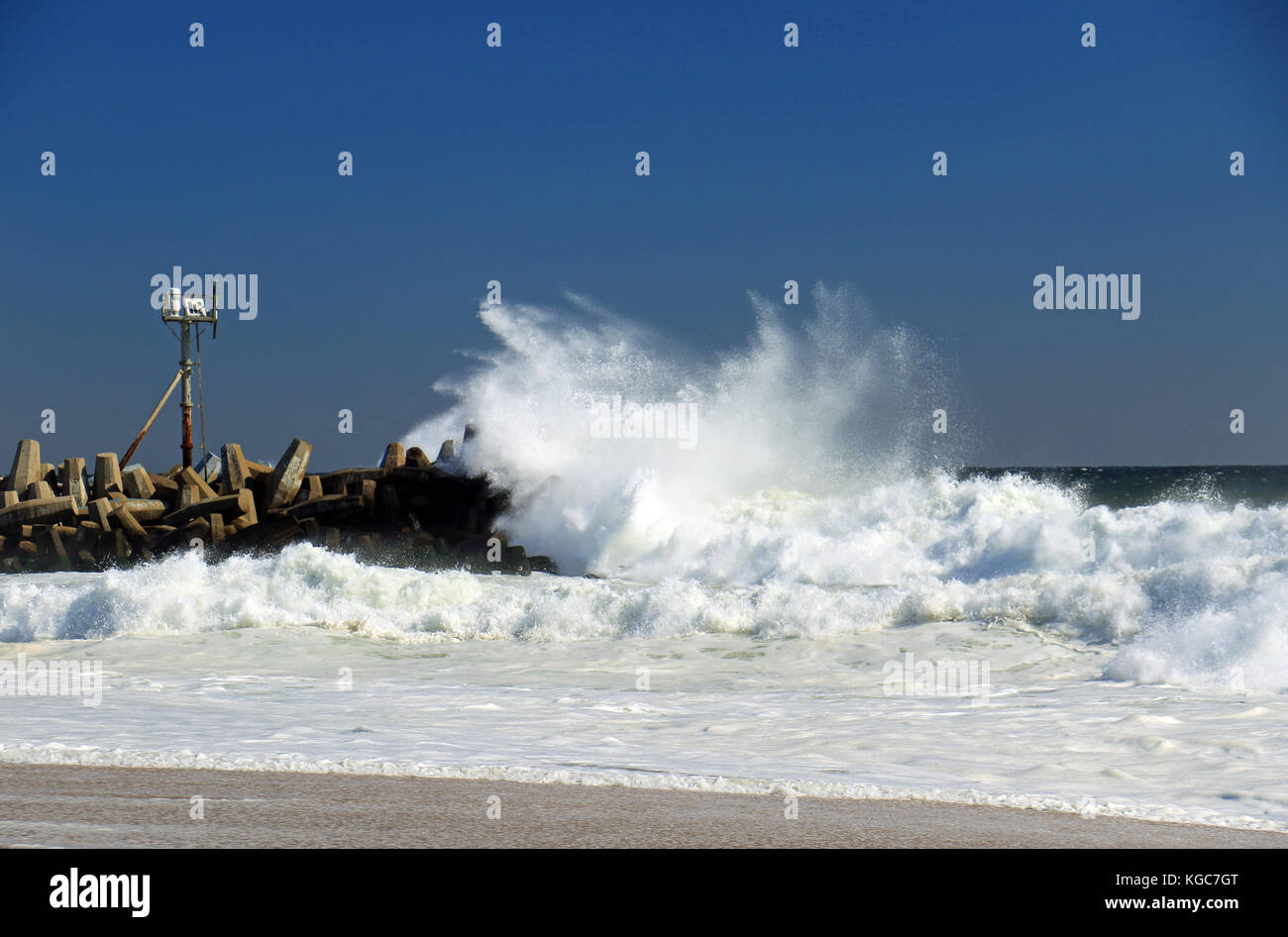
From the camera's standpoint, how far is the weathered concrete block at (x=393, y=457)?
2024 cm

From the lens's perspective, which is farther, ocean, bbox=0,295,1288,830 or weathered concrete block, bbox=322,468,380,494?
weathered concrete block, bbox=322,468,380,494

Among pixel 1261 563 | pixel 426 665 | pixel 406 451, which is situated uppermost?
pixel 406 451

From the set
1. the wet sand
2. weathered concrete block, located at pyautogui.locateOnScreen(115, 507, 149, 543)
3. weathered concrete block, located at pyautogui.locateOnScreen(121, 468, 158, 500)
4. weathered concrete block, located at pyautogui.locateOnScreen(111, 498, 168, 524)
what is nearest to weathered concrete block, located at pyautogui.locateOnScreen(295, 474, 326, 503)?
weathered concrete block, located at pyautogui.locateOnScreen(115, 507, 149, 543)

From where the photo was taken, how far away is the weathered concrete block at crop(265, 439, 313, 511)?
19766mm

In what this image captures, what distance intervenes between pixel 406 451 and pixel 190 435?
10.9 metres

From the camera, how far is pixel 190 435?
29.1 meters

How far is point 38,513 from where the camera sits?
66.4ft

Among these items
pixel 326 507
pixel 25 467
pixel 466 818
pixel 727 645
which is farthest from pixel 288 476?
pixel 466 818

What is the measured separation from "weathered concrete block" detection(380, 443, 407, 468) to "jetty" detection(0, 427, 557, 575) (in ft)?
0.08

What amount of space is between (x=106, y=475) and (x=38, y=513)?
1487 millimetres

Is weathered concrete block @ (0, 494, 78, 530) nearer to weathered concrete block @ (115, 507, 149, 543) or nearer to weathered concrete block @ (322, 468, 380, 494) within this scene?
weathered concrete block @ (115, 507, 149, 543)

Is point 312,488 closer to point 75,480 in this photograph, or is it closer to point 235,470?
point 235,470
